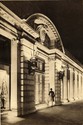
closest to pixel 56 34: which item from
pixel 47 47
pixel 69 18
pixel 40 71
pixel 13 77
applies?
pixel 47 47

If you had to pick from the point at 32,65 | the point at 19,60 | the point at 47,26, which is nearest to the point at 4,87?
the point at 19,60

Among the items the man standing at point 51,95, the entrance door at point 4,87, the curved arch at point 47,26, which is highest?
the curved arch at point 47,26

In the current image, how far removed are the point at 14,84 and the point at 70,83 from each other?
12669 mm

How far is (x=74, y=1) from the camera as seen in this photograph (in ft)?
28.0

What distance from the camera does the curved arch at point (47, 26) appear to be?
12708mm

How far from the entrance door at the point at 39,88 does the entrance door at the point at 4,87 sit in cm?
380

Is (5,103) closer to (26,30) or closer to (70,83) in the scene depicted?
(26,30)

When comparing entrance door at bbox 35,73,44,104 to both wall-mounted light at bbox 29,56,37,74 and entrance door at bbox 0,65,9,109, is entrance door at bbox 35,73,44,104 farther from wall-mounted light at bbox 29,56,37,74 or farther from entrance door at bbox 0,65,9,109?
entrance door at bbox 0,65,9,109

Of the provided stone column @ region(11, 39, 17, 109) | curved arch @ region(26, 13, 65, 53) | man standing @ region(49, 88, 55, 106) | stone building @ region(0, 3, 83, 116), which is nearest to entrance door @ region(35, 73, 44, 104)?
stone building @ region(0, 3, 83, 116)

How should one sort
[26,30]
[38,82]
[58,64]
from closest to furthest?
[26,30] < [38,82] < [58,64]

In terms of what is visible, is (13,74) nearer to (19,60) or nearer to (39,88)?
(19,60)

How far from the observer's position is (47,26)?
598 inches

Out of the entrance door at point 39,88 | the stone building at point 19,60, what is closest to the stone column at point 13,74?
the stone building at point 19,60

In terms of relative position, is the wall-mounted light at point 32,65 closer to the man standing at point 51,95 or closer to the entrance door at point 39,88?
the entrance door at point 39,88
